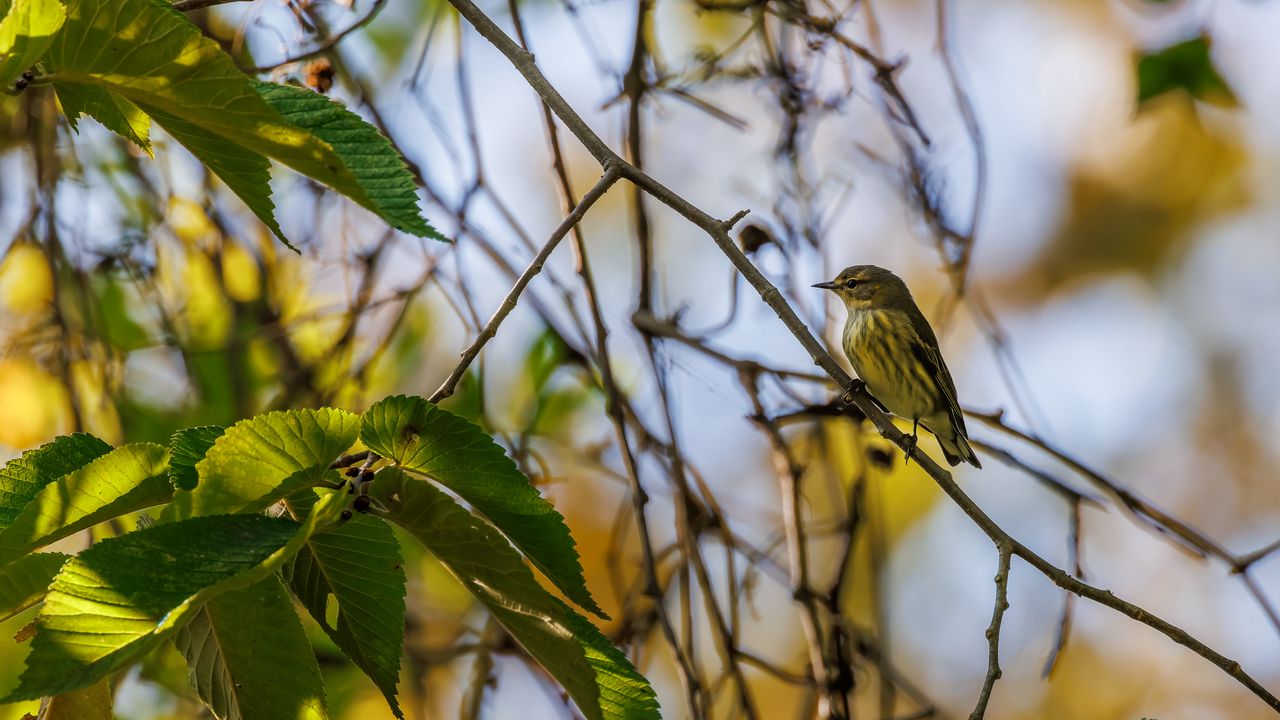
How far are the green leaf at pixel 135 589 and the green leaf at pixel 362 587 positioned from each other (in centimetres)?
20

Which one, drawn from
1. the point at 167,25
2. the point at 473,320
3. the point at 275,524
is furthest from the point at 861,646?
the point at 167,25

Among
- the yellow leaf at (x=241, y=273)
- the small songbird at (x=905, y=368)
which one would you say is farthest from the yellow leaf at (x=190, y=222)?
the small songbird at (x=905, y=368)

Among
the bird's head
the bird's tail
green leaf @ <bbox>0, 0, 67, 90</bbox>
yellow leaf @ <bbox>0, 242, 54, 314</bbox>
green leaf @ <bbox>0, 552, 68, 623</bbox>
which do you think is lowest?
green leaf @ <bbox>0, 552, 68, 623</bbox>

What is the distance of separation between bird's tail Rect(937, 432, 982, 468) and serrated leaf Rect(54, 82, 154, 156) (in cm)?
344

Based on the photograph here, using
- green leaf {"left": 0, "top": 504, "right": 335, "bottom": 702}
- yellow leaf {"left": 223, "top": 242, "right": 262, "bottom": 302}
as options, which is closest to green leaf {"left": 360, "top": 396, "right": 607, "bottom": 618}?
green leaf {"left": 0, "top": 504, "right": 335, "bottom": 702}

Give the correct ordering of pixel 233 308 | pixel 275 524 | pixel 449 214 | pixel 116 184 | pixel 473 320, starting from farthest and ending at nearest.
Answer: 1. pixel 116 184
2. pixel 233 308
3. pixel 449 214
4. pixel 473 320
5. pixel 275 524

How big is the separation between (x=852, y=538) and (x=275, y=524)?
7.09 feet

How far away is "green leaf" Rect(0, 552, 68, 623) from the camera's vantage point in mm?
1375

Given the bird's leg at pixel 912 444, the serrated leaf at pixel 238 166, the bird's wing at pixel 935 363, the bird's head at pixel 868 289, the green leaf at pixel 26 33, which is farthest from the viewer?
the bird's head at pixel 868 289

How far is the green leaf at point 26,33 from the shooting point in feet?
4.27

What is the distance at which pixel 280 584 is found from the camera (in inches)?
57.1

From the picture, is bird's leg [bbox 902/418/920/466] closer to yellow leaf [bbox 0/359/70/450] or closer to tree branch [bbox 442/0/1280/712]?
tree branch [bbox 442/0/1280/712]

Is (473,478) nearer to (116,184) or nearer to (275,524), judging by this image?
(275,524)

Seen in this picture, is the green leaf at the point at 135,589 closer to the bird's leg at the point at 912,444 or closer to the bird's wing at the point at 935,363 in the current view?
the bird's leg at the point at 912,444
